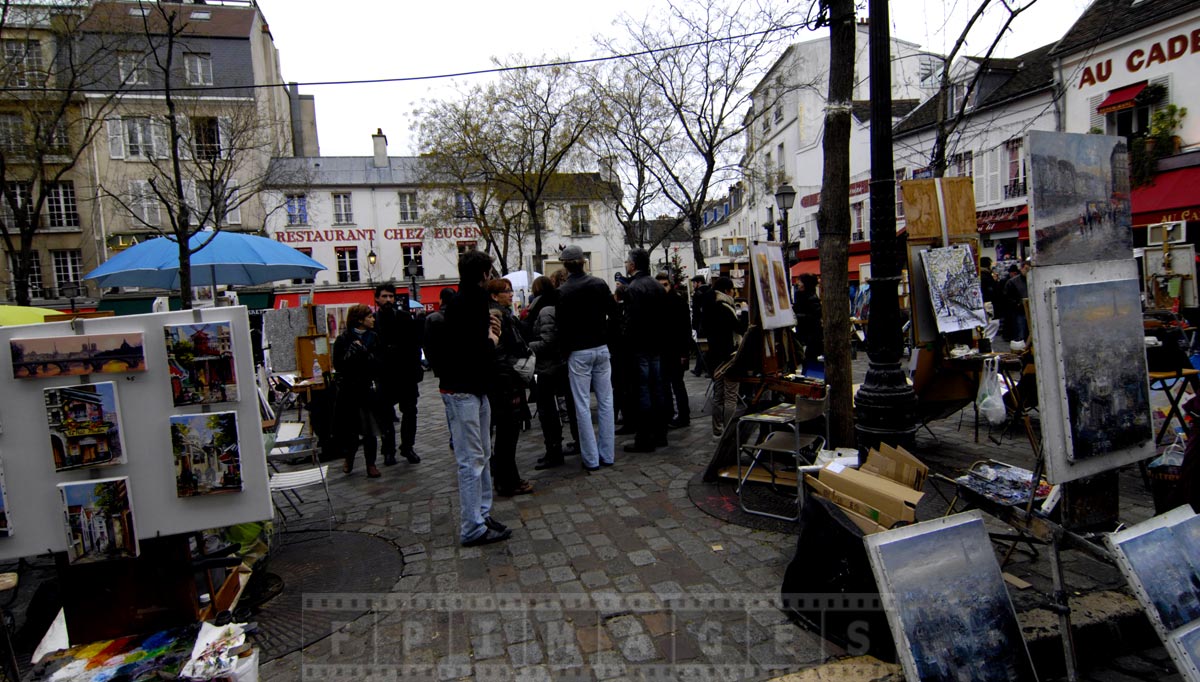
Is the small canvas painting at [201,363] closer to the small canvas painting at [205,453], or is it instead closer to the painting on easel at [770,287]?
the small canvas painting at [205,453]

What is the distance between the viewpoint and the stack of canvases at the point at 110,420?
7.63 ft

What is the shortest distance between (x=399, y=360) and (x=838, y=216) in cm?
438

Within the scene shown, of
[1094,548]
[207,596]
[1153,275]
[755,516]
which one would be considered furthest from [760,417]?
[1153,275]

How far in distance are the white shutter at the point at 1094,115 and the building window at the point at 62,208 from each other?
38486mm

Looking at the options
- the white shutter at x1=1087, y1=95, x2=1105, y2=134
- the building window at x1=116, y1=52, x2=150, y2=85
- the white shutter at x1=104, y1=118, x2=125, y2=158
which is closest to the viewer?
the building window at x1=116, y1=52, x2=150, y2=85

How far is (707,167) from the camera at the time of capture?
1983 cm

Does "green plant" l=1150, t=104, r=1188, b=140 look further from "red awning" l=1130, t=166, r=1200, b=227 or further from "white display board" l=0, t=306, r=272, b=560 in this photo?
"white display board" l=0, t=306, r=272, b=560

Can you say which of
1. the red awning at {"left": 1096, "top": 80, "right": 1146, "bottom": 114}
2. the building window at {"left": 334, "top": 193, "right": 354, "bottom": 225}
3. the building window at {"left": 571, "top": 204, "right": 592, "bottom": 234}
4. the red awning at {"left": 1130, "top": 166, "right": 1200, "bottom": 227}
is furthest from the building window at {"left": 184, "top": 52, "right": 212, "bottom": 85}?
the red awning at {"left": 1130, "top": 166, "right": 1200, "bottom": 227}

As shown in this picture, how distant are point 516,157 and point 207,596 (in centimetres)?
2316

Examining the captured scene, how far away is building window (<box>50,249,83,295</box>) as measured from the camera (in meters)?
28.2

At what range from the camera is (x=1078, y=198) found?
2828mm

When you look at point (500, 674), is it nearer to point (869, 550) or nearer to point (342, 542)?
point (869, 550)

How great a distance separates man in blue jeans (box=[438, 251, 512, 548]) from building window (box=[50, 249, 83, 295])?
109 feet

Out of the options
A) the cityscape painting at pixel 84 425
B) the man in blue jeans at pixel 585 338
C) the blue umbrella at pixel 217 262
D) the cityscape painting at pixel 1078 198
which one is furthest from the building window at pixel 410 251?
the cityscape painting at pixel 1078 198
